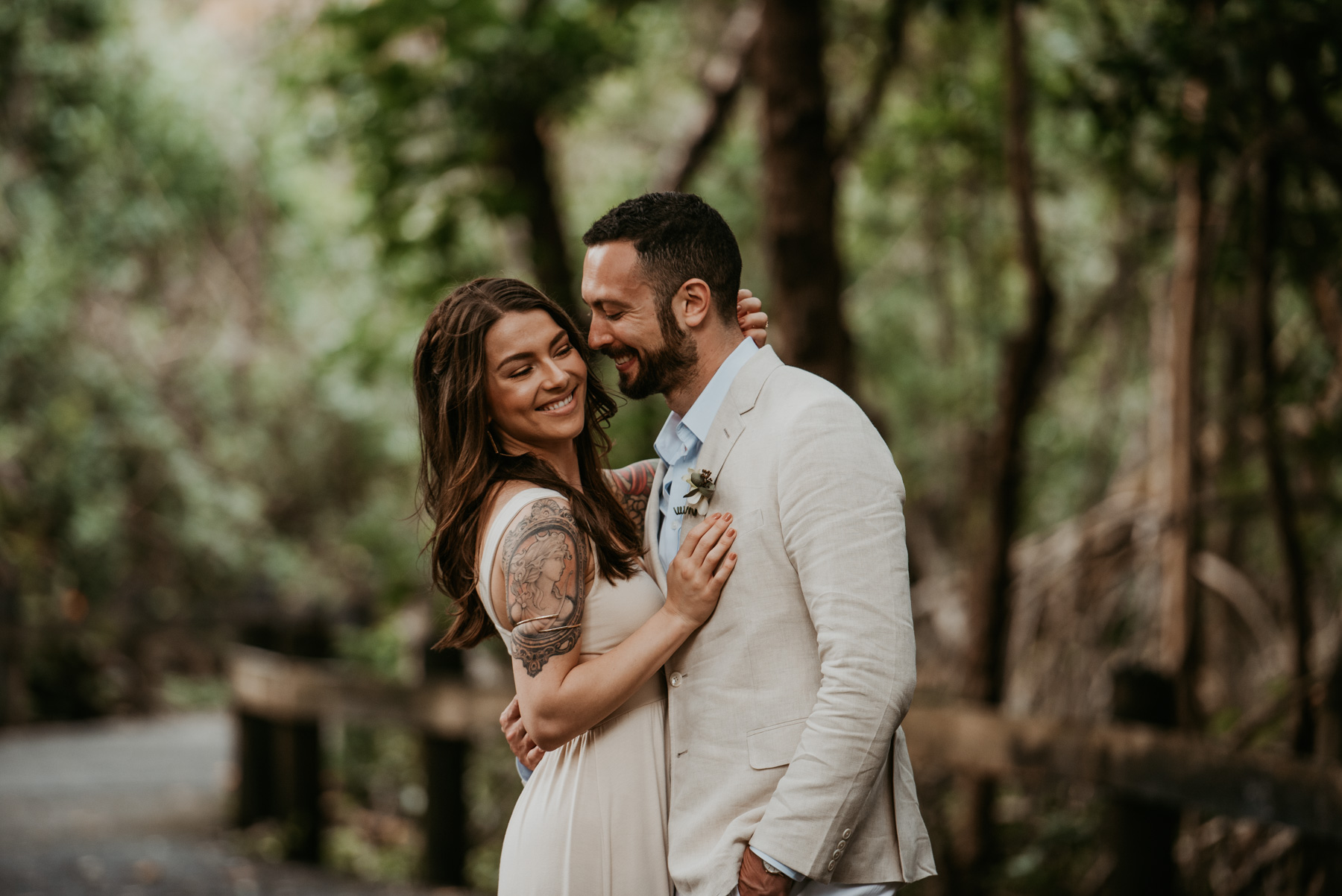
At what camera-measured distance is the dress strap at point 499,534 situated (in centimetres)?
233

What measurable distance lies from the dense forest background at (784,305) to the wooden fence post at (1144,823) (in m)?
0.47

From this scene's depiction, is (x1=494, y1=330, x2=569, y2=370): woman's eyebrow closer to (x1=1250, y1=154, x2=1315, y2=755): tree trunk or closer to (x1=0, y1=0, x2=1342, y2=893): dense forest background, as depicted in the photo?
(x1=0, y1=0, x2=1342, y2=893): dense forest background

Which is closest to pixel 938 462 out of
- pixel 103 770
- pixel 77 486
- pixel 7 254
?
pixel 103 770

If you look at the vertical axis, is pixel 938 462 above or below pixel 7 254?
below

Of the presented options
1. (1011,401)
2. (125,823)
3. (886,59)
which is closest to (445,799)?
(125,823)

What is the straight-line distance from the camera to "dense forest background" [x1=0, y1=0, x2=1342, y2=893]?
189 inches

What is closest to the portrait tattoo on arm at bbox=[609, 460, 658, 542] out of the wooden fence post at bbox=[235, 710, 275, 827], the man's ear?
the man's ear

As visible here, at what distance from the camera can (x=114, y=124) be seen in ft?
40.4

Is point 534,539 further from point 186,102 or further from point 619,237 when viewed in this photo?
point 186,102

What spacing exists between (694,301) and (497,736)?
12.6ft

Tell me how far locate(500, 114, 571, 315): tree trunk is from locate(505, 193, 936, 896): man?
3800 millimetres

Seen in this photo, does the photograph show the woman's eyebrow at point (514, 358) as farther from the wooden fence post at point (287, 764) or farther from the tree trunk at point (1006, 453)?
the wooden fence post at point (287, 764)

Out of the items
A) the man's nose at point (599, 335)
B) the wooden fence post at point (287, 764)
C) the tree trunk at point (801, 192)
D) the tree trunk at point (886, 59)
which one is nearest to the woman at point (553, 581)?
the man's nose at point (599, 335)

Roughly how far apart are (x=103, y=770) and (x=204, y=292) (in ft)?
24.1
